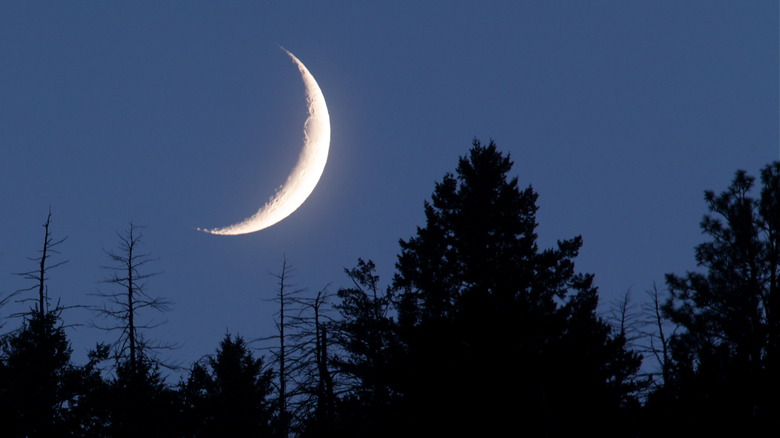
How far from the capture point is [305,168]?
39.6 m

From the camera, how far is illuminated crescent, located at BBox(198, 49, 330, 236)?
37188 mm

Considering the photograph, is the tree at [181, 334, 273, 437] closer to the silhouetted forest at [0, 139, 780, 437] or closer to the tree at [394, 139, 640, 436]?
the silhouetted forest at [0, 139, 780, 437]

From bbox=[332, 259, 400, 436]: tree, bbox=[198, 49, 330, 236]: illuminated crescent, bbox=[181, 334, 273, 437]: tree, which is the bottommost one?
bbox=[332, 259, 400, 436]: tree

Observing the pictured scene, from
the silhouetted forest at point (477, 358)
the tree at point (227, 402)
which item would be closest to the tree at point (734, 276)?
the silhouetted forest at point (477, 358)

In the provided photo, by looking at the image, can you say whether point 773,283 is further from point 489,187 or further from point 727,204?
point 489,187

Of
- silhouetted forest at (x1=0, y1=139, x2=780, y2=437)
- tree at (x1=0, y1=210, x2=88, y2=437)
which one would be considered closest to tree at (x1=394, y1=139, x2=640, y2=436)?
silhouetted forest at (x1=0, y1=139, x2=780, y2=437)

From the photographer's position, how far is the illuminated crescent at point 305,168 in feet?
122

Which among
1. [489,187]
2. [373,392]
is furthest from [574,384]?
[489,187]

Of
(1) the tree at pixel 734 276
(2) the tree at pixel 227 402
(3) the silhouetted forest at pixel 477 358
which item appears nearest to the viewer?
(3) the silhouetted forest at pixel 477 358

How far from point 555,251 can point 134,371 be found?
1675 cm

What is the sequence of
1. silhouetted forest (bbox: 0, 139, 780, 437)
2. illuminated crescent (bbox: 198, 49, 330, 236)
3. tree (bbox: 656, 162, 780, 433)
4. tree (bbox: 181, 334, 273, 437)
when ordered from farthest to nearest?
illuminated crescent (bbox: 198, 49, 330, 236), tree (bbox: 181, 334, 273, 437), tree (bbox: 656, 162, 780, 433), silhouetted forest (bbox: 0, 139, 780, 437)

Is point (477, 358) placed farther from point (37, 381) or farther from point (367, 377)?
point (37, 381)

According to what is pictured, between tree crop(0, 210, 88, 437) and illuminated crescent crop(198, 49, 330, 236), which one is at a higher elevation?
illuminated crescent crop(198, 49, 330, 236)

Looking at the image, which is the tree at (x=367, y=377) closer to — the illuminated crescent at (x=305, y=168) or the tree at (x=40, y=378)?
the tree at (x=40, y=378)
